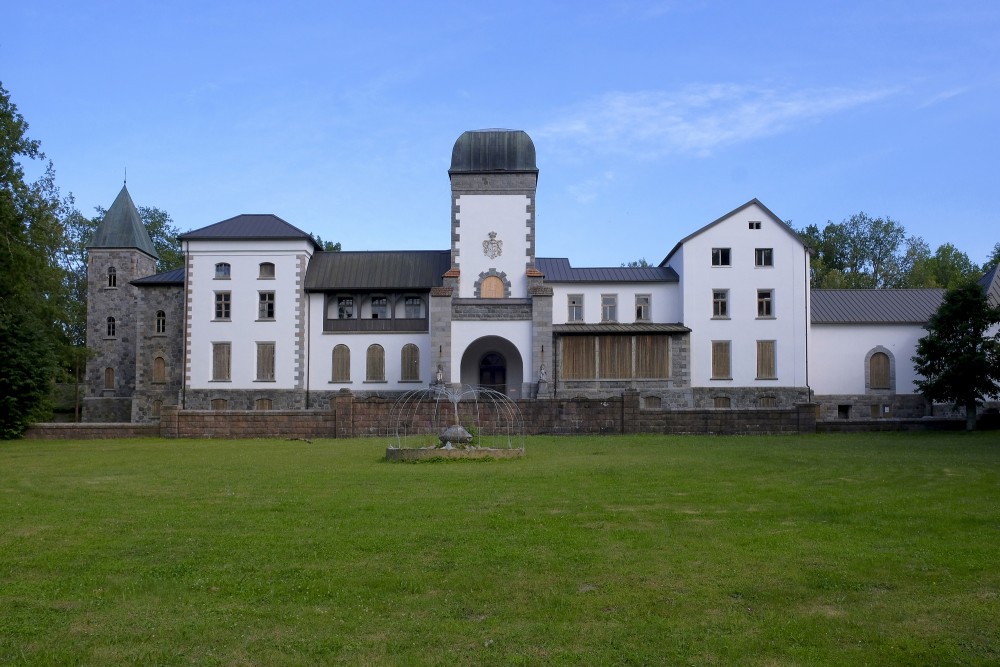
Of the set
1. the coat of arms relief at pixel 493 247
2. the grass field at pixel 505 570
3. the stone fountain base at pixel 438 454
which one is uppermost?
the coat of arms relief at pixel 493 247

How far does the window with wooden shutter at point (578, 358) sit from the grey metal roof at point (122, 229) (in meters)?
31.0

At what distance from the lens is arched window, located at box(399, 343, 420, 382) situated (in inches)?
1848

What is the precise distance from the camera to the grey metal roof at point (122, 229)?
58125mm

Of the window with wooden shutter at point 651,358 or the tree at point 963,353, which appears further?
the window with wooden shutter at point 651,358

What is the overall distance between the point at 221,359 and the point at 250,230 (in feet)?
23.9

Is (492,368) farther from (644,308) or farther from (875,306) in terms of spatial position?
(875,306)

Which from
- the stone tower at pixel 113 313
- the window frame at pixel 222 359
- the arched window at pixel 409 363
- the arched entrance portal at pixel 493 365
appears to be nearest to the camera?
the arched entrance portal at pixel 493 365

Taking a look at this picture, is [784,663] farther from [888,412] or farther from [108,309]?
[108,309]

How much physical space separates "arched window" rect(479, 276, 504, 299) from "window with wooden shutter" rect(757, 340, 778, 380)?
1402cm

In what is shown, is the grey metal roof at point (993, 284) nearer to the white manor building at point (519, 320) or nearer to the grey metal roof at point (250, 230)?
the white manor building at point (519, 320)

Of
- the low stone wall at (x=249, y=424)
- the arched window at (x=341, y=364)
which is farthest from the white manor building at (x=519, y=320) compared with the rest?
the low stone wall at (x=249, y=424)

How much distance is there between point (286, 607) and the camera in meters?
8.40

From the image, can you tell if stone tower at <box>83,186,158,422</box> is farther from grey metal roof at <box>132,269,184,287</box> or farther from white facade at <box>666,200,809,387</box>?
white facade at <box>666,200,809,387</box>

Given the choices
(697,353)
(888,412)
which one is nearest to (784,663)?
(697,353)
